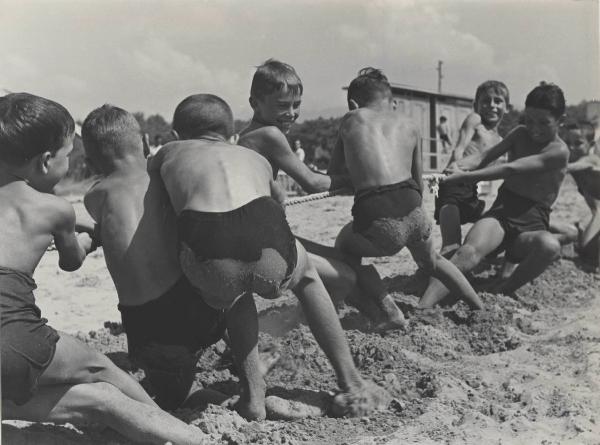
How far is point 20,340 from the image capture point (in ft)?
7.70

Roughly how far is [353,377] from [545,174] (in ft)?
9.87

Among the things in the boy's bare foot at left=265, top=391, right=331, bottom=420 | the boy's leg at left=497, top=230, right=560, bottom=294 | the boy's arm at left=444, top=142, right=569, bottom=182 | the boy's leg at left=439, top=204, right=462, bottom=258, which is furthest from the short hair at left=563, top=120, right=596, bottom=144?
the boy's bare foot at left=265, top=391, right=331, bottom=420

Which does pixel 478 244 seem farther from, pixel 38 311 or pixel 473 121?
pixel 38 311

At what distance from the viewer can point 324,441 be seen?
9.10 feet

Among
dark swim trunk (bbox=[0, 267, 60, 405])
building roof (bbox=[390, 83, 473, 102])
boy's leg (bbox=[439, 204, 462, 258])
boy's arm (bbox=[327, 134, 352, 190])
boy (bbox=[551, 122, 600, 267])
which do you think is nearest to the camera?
dark swim trunk (bbox=[0, 267, 60, 405])

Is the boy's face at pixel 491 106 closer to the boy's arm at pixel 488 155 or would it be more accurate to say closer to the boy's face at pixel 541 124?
the boy's arm at pixel 488 155

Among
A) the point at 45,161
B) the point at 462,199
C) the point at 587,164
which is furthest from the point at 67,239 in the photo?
the point at 587,164

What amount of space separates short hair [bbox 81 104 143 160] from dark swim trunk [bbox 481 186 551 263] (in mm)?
3234

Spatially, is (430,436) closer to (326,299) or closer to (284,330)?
(326,299)

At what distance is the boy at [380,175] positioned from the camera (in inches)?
155

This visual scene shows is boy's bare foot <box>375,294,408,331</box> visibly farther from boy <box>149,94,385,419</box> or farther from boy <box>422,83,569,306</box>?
boy <box>149,94,385,419</box>

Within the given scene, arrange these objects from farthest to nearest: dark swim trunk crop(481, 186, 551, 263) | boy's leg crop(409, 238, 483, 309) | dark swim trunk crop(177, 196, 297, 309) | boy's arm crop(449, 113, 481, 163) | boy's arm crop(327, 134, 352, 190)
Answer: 1. boy's arm crop(449, 113, 481, 163)
2. dark swim trunk crop(481, 186, 551, 263)
3. boy's leg crop(409, 238, 483, 309)
4. boy's arm crop(327, 134, 352, 190)
5. dark swim trunk crop(177, 196, 297, 309)

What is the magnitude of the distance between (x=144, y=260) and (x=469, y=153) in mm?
3839

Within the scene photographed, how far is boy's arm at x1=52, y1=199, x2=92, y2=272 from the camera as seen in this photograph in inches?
99.5
